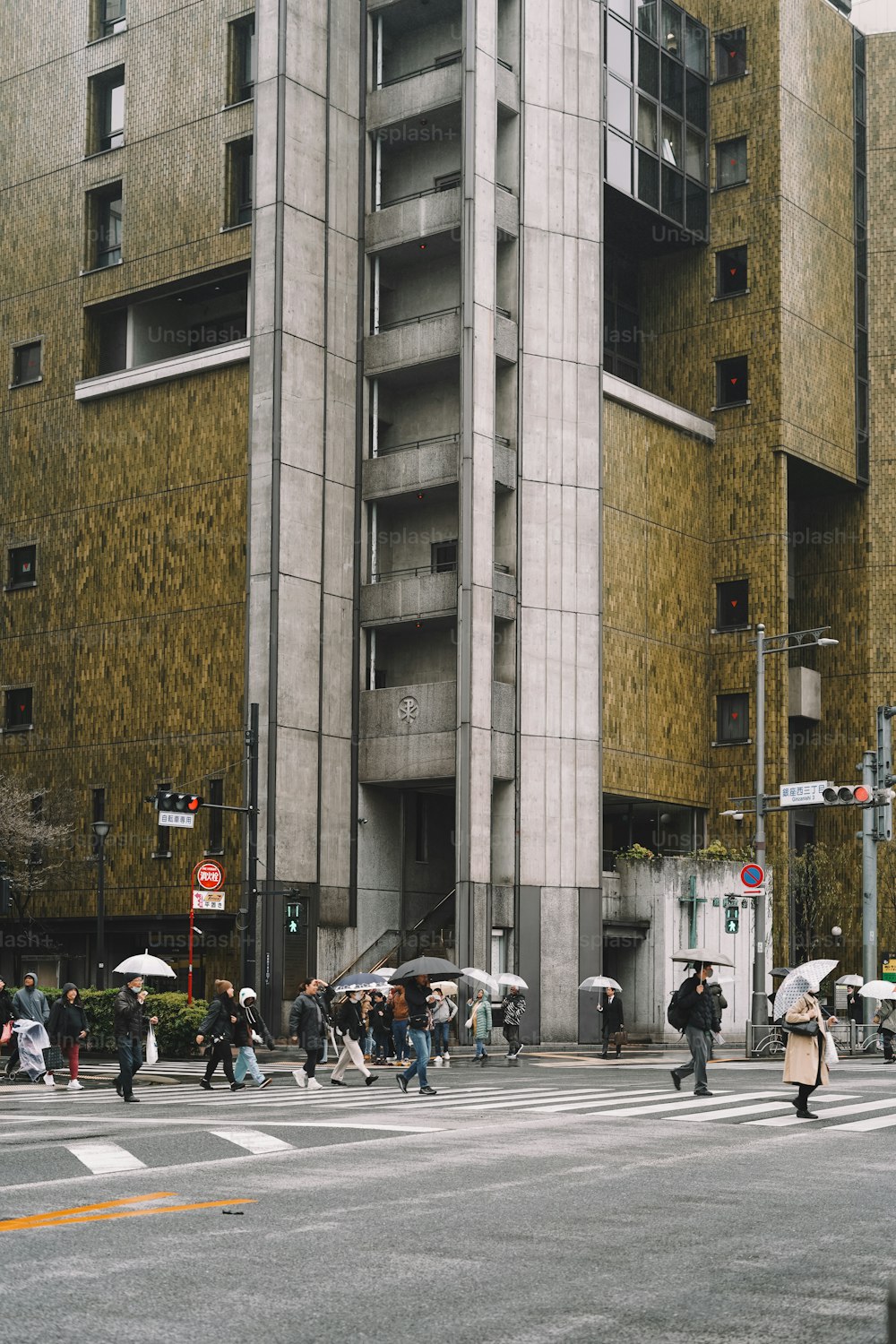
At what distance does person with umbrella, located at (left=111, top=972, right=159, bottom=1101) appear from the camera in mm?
24125

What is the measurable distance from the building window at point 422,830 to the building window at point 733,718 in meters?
10.9

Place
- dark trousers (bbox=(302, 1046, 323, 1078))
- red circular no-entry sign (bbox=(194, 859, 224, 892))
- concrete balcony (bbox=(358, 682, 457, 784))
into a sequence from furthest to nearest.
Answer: concrete balcony (bbox=(358, 682, 457, 784))
red circular no-entry sign (bbox=(194, 859, 224, 892))
dark trousers (bbox=(302, 1046, 323, 1078))

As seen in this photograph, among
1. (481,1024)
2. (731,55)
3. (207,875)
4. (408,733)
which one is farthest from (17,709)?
(731,55)

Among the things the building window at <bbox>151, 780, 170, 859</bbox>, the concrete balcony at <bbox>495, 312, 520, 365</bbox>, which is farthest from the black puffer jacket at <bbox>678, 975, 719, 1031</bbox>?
the concrete balcony at <bbox>495, 312, 520, 365</bbox>

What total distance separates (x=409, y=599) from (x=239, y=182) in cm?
1254

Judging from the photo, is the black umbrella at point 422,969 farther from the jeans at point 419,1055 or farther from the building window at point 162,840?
the building window at point 162,840

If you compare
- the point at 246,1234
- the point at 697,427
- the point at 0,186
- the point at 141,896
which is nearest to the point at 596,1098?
the point at 246,1234

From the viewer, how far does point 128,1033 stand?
24.5m

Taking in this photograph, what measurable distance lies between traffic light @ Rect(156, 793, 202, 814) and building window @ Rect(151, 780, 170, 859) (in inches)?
394

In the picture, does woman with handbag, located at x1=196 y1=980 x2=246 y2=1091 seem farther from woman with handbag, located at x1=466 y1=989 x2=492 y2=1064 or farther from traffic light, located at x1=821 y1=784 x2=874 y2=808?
traffic light, located at x1=821 y1=784 x2=874 y2=808

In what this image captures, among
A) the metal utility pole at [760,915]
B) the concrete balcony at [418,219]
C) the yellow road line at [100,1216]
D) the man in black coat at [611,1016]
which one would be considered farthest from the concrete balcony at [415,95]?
the yellow road line at [100,1216]

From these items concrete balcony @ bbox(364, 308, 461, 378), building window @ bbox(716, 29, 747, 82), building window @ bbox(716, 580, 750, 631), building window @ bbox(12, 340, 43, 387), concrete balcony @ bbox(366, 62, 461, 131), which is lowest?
building window @ bbox(716, 580, 750, 631)

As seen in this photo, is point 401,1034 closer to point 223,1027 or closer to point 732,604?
point 223,1027

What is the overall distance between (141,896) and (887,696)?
85.8 feet
